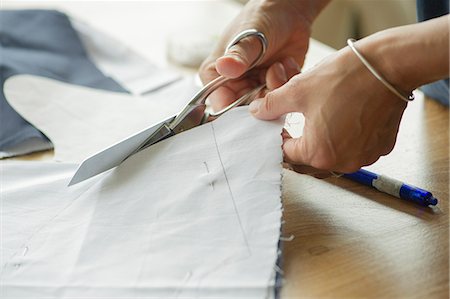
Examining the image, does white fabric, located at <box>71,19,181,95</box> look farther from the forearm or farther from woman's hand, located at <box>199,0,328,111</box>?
the forearm

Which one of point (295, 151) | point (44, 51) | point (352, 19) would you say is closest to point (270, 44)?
point (295, 151)

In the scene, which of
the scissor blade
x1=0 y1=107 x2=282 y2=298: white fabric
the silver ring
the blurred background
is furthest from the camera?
the blurred background

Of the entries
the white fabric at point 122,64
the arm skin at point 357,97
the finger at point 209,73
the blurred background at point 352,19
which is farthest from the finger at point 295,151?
the blurred background at point 352,19

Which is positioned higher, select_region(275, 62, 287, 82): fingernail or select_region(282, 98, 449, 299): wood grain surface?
select_region(275, 62, 287, 82): fingernail

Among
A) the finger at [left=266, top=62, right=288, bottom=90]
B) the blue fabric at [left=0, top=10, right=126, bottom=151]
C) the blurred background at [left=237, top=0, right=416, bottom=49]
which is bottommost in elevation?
the blurred background at [left=237, top=0, right=416, bottom=49]

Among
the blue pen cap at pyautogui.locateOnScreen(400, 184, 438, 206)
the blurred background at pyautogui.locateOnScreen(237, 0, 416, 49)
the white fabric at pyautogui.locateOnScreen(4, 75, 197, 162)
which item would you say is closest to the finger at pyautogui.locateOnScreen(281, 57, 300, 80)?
the white fabric at pyautogui.locateOnScreen(4, 75, 197, 162)

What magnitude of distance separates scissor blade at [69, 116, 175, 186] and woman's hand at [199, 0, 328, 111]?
16 centimetres

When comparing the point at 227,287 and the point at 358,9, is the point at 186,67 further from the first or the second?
the point at 358,9

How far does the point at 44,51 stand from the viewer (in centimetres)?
98

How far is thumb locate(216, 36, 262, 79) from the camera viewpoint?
2.27 ft

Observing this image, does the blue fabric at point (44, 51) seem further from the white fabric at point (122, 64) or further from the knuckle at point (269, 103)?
the knuckle at point (269, 103)

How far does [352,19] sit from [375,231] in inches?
53.6

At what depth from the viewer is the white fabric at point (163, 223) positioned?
501mm

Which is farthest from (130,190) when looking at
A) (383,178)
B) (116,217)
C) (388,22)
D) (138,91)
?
(388,22)
